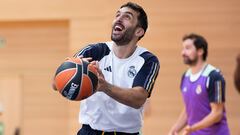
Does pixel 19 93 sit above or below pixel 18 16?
below

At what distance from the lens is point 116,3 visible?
34.2 feet

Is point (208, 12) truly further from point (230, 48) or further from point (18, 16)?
point (18, 16)

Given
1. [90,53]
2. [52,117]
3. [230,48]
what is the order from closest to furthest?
1. [90,53]
2. [230,48]
3. [52,117]

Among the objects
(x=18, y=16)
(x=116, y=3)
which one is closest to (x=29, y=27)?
(x=18, y=16)

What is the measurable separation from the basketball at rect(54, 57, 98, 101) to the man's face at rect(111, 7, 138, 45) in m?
0.61

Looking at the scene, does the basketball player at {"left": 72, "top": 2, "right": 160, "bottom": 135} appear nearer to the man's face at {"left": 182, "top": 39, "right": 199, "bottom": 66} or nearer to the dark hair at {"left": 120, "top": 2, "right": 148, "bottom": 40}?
the dark hair at {"left": 120, "top": 2, "right": 148, "bottom": 40}

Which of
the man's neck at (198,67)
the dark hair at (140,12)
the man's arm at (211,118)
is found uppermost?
the dark hair at (140,12)

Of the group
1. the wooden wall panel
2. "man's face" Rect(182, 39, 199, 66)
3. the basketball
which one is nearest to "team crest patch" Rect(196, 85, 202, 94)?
"man's face" Rect(182, 39, 199, 66)

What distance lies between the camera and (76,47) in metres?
10.6

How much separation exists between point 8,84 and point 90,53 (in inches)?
251

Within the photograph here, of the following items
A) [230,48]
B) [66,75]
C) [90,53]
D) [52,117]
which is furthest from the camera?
[52,117]

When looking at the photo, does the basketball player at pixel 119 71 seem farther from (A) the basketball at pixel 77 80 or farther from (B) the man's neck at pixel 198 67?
(B) the man's neck at pixel 198 67

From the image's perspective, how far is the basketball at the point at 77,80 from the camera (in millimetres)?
4445

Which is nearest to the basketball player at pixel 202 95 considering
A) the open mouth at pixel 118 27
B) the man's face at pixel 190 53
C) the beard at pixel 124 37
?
the man's face at pixel 190 53
